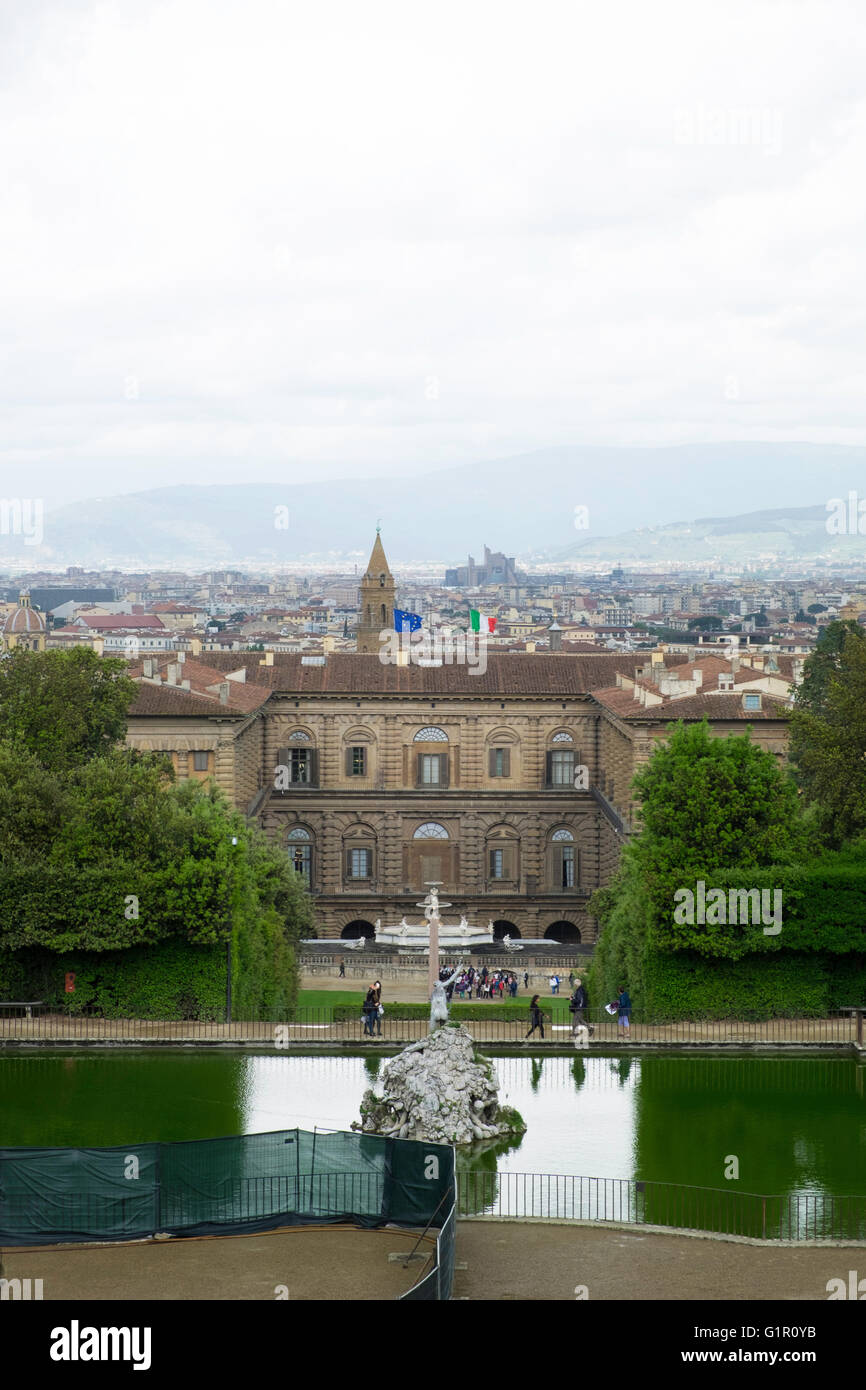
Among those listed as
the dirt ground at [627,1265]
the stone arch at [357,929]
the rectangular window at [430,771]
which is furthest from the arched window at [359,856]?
the dirt ground at [627,1265]

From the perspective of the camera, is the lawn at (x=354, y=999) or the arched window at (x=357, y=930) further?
the arched window at (x=357, y=930)

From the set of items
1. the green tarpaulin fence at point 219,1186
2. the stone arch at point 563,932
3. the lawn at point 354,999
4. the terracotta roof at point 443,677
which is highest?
the terracotta roof at point 443,677

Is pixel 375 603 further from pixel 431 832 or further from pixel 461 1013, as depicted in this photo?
pixel 461 1013

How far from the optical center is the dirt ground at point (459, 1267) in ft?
78.1

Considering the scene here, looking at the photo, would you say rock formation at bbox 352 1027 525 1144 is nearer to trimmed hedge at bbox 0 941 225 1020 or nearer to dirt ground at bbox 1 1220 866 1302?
dirt ground at bbox 1 1220 866 1302

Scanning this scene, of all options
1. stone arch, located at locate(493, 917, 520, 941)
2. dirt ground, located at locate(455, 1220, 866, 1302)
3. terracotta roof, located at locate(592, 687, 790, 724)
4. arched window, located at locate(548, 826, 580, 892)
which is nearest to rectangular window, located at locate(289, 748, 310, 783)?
stone arch, located at locate(493, 917, 520, 941)

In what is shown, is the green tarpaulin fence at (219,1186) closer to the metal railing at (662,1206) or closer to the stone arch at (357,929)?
the metal railing at (662,1206)

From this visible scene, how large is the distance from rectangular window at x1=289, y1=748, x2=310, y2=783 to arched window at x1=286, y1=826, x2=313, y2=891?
2234 mm

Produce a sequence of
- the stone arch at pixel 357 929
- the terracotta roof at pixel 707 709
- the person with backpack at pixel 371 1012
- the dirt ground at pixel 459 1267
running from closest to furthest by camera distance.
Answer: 1. the dirt ground at pixel 459 1267
2. the person with backpack at pixel 371 1012
3. the terracotta roof at pixel 707 709
4. the stone arch at pixel 357 929

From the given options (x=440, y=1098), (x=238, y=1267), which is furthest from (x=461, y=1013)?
(x=238, y=1267)

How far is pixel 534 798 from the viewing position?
8162 cm

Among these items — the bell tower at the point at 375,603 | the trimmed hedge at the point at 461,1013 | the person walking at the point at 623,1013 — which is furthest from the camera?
the bell tower at the point at 375,603

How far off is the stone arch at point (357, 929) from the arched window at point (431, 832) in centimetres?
450
